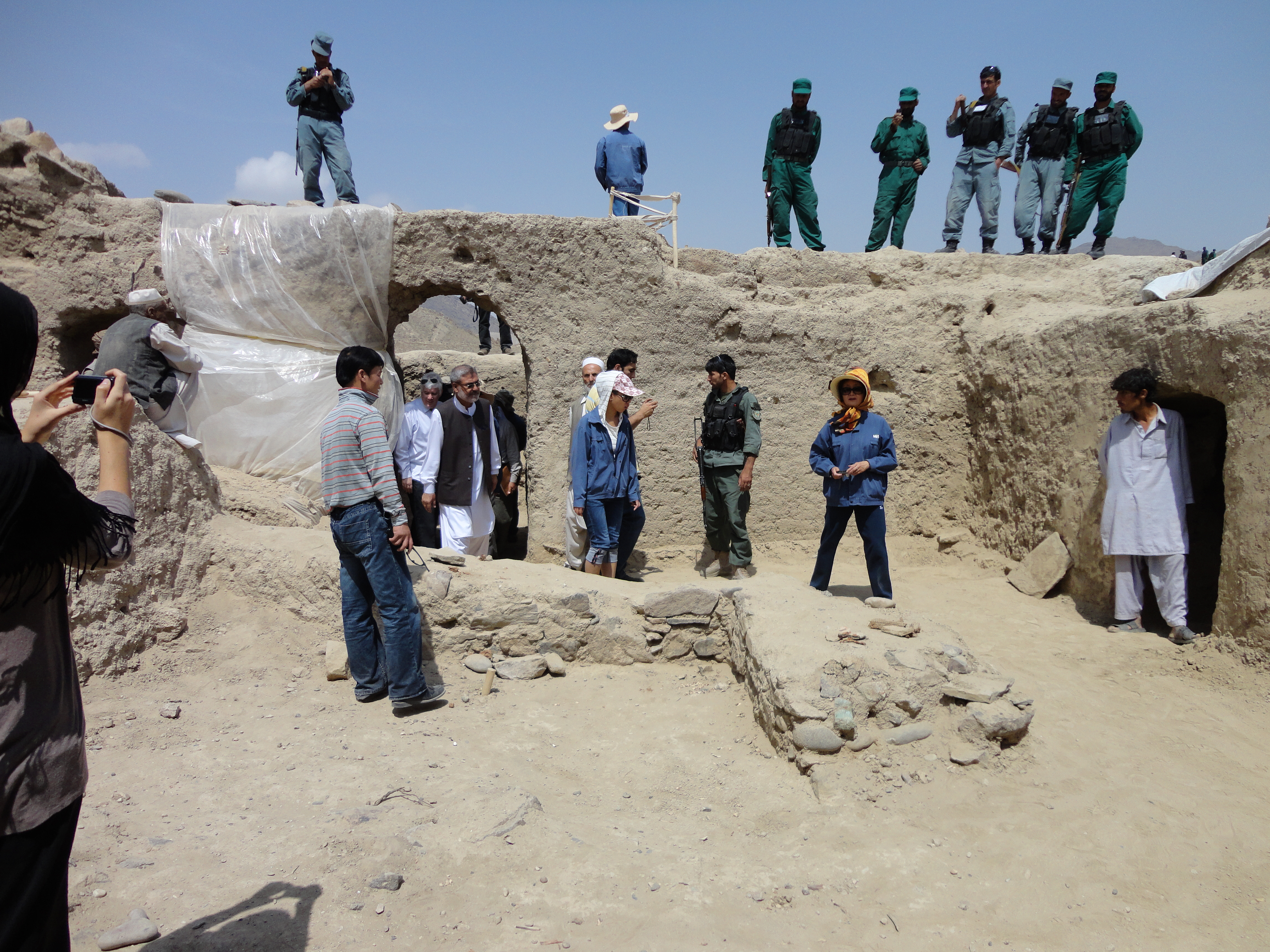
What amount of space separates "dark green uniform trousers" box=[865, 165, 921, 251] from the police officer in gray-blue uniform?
16.6ft

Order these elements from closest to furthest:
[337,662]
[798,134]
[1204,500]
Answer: [337,662] → [1204,500] → [798,134]

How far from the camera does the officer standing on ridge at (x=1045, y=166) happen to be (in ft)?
24.2

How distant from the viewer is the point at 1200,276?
5.71 metres

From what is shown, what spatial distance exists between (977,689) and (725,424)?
2701 mm

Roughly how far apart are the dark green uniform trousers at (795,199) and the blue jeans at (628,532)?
3.65 metres

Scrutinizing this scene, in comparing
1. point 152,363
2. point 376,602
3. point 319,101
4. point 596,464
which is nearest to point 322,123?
point 319,101

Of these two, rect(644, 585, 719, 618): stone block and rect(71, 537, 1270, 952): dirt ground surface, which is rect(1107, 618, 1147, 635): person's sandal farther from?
rect(644, 585, 719, 618): stone block

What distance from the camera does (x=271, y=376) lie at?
5.84 meters

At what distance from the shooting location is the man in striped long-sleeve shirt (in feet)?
11.8

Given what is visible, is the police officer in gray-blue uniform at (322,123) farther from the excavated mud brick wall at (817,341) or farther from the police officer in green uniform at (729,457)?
the police officer in green uniform at (729,457)

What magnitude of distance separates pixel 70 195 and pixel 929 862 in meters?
6.94

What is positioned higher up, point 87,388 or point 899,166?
point 899,166

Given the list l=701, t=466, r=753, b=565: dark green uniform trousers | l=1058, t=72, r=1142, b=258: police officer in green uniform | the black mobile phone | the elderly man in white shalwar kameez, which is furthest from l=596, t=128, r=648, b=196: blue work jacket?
the black mobile phone

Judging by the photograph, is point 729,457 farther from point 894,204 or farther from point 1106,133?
point 1106,133
